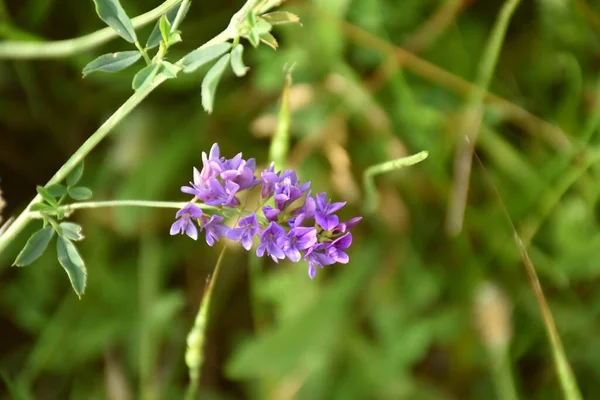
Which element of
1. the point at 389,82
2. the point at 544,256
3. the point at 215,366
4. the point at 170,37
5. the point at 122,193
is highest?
the point at 170,37

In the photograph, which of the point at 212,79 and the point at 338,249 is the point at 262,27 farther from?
the point at 338,249

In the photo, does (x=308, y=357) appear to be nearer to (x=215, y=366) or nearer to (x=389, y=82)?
(x=215, y=366)

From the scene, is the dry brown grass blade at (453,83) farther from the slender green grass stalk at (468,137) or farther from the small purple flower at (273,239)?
the small purple flower at (273,239)

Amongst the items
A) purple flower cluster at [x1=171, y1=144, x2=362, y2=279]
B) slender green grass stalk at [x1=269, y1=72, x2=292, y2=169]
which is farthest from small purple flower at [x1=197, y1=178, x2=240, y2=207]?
slender green grass stalk at [x1=269, y1=72, x2=292, y2=169]

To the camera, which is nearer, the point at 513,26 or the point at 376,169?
the point at 376,169

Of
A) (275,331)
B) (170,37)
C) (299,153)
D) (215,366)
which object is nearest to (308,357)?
(275,331)

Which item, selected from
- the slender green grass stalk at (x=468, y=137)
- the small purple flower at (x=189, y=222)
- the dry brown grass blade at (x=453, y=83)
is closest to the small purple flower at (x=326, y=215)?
the small purple flower at (x=189, y=222)

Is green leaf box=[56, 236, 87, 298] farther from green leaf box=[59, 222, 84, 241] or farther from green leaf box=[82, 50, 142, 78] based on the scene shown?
green leaf box=[82, 50, 142, 78]
